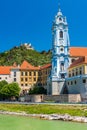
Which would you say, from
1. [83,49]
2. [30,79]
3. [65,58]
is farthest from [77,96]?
[30,79]

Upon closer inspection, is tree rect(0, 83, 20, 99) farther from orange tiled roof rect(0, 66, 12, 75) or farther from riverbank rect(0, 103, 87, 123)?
riverbank rect(0, 103, 87, 123)

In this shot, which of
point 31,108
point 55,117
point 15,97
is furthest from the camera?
point 15,97

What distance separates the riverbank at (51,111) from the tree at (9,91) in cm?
2164

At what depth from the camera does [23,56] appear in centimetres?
16750

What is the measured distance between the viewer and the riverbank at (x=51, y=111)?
190ft

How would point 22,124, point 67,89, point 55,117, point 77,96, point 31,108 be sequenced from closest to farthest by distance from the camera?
point 22,124 → point 55,117 → point 31,108 → point 77,96 → point 67,89

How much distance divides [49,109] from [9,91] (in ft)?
111

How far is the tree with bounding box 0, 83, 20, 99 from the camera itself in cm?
9738

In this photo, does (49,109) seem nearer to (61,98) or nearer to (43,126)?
(43,126)

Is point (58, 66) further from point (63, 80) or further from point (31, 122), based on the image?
point (31, 122)

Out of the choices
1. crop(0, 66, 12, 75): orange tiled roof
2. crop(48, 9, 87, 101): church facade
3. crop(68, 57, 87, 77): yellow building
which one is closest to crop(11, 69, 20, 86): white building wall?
crop(0, 66, 12, 75): orange tiled roof

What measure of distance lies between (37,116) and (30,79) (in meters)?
52.9

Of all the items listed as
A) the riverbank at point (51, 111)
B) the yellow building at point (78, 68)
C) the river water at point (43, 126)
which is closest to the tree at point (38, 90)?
the yellow building at point (78, 68)

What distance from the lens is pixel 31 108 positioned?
227ft
